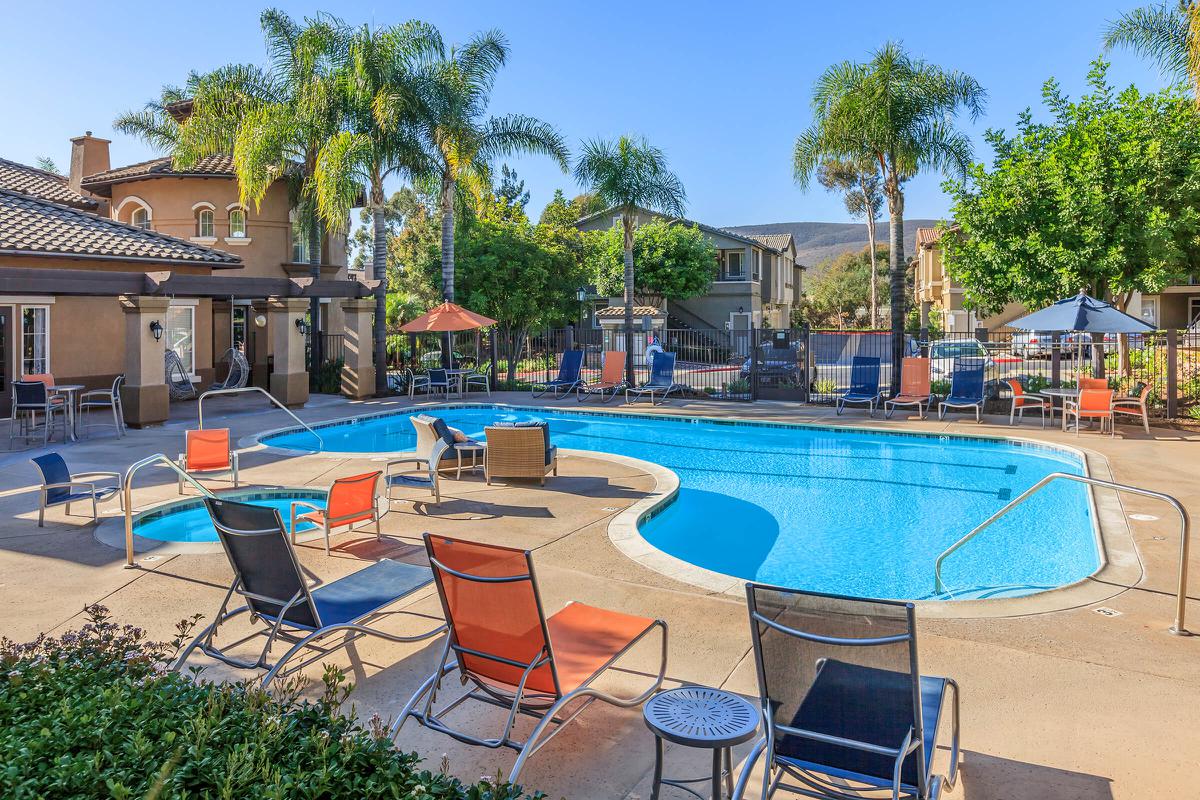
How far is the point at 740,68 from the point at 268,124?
22890mm

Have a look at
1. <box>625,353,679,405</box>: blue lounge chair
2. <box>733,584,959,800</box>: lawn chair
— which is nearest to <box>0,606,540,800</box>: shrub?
<box>733,584,959,800</box>: lawn chair

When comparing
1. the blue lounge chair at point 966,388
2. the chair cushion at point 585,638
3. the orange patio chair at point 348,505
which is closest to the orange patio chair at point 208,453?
the orange patio chair at point 348,505

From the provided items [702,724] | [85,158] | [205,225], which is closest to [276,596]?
[702,724]

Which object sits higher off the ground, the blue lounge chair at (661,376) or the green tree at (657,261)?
the green tree at (657,261)

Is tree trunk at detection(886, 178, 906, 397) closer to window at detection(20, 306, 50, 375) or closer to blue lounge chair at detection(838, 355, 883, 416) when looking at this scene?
blue lounge chair at detection(838, 355, 883, 416)

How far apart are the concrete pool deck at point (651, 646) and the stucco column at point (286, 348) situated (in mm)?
8674

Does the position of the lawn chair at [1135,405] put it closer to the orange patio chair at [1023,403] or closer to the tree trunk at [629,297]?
the orange patio chair at [1023,403]

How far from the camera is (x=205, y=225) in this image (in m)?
26.8

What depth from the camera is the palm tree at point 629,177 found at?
1009 inches

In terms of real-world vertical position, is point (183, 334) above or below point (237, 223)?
below

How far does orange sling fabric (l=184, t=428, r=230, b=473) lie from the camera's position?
1048 cm

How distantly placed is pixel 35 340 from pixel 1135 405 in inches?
878

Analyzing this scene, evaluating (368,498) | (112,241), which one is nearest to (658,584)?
(368,498)

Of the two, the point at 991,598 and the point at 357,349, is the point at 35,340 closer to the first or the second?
the point at 357,349
